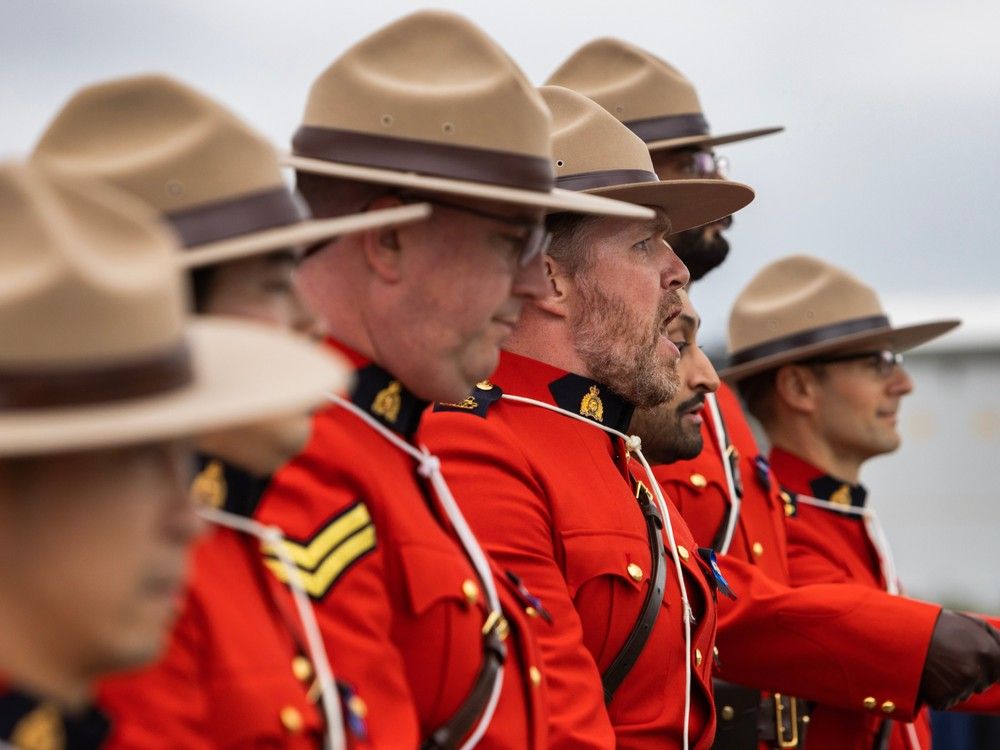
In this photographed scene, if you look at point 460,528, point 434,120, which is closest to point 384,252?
point 434,120

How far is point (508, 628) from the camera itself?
3080mm

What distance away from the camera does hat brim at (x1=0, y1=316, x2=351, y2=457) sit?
1.70 m

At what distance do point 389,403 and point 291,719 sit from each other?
81 centimetres

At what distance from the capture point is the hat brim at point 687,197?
415cm

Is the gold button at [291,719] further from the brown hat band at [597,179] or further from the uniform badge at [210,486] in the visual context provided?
the brown hat band at [597,179]

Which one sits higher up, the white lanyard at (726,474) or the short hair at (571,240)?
the short hair at (571,240)

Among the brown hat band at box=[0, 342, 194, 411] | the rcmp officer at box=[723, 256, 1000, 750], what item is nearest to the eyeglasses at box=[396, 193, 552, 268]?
the brown hat band at box=[0, 342, 194, 411]

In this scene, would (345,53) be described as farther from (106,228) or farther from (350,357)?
(106,228)

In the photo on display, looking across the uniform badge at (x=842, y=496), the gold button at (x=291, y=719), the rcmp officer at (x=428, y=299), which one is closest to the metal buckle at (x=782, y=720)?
the uniform badge at (x=842, y=496)

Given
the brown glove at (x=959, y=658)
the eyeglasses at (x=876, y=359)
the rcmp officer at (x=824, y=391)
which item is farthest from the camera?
the eyeglasses at (x=876, y=359)

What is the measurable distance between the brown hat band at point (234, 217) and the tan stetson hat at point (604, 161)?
5.48 feet

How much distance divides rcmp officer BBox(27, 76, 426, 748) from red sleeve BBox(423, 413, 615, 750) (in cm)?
107

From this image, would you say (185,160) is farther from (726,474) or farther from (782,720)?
(782,720)

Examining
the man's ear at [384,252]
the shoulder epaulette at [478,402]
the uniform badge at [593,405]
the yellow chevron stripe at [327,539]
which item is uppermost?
the man's ear at [384,252]
